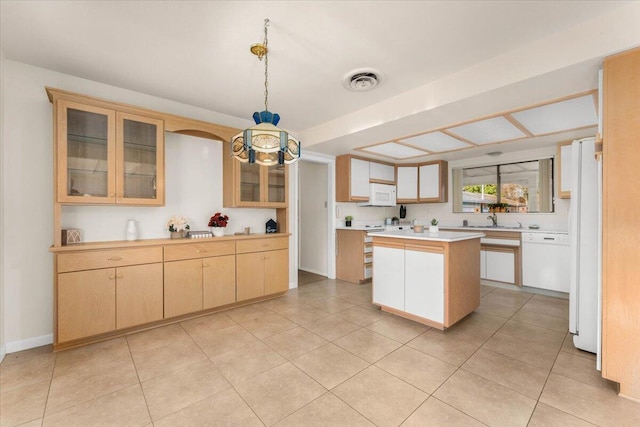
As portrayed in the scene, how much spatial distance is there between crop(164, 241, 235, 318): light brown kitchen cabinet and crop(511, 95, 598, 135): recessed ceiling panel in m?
3.74

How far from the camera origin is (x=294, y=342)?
259 centimetres

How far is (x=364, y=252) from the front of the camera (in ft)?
15.7

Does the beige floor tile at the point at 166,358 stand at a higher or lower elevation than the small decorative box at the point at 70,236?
lower

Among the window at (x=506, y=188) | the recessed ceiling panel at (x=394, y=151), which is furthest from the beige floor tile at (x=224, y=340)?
the window at (x=506, y=188)

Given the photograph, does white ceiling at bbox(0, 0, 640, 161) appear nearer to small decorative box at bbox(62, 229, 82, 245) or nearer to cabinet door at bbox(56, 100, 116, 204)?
cabinet door at bbox(56, 100, 116, 204)

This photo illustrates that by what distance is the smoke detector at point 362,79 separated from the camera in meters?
2.61

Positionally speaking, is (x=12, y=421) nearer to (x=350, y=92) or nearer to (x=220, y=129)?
(x=220, y=129)

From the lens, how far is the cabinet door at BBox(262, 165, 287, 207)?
12.7 ft

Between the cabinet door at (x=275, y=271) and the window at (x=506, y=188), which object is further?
the window at (x=506, y=188)

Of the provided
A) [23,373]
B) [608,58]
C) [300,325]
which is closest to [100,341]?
[23,373]

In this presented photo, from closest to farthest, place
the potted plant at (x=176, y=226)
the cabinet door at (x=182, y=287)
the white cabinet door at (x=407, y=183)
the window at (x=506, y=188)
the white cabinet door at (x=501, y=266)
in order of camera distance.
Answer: the cabinet door at (x=182, y=287)
the potted plant at (x=176, y=226)
the white cabinet door at (x=501, y=266)
the window at (x=506, y=188)
the white cabinet door at (x=407, y=183)

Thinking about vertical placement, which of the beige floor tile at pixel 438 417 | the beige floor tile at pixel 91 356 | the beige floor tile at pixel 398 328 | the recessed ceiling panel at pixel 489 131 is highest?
the recessed ceiling panel at pixel 489 131

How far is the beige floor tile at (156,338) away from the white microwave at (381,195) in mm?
3734

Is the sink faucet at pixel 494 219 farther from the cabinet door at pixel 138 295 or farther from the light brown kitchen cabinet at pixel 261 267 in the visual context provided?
the cabinet door at pixel 138 295
